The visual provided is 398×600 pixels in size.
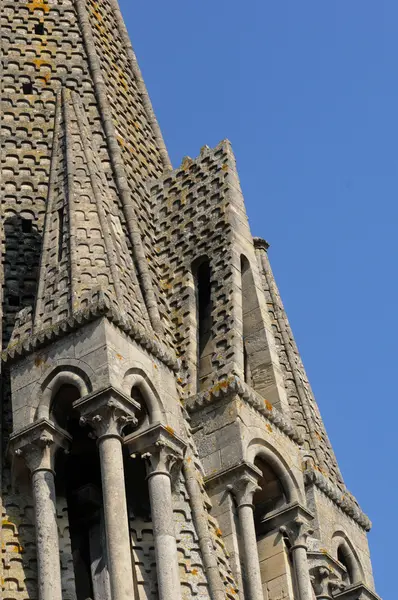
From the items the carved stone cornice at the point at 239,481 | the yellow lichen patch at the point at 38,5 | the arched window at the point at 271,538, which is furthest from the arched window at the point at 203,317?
the yellow lichen patch at the point at 38,5

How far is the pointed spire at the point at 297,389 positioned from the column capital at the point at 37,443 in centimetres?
556

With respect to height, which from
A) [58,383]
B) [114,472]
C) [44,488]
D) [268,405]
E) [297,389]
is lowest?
[114,472]

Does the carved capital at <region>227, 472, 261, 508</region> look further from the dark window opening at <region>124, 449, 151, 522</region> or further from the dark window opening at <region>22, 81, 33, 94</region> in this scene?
the dark window opening at <region>22, 81, 33, 94</region>

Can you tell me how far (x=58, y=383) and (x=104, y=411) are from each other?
1050mm

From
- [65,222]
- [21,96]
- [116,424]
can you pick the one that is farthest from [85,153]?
[116,424]

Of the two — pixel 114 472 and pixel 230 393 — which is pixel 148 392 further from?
pixel 230 393

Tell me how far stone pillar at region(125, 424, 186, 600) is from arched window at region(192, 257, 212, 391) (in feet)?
9.56

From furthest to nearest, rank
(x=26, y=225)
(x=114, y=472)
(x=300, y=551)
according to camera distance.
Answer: (x=26, y=225), (x=300, y=551), (x=114, y=472)

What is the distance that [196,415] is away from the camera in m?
27.5

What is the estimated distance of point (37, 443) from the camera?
24.7 metres

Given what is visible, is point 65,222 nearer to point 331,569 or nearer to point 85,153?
point 85,153

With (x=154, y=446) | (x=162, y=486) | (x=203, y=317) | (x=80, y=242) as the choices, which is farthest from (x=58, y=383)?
(x=203, y=317)

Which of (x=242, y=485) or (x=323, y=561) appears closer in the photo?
(x=242, y=485)

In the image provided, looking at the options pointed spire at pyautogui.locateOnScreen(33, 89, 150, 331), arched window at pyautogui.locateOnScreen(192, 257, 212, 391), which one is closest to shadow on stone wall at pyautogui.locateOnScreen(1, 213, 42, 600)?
pointed spire at pyautogui.locateOnScreen(33, 89, 150, 331)
